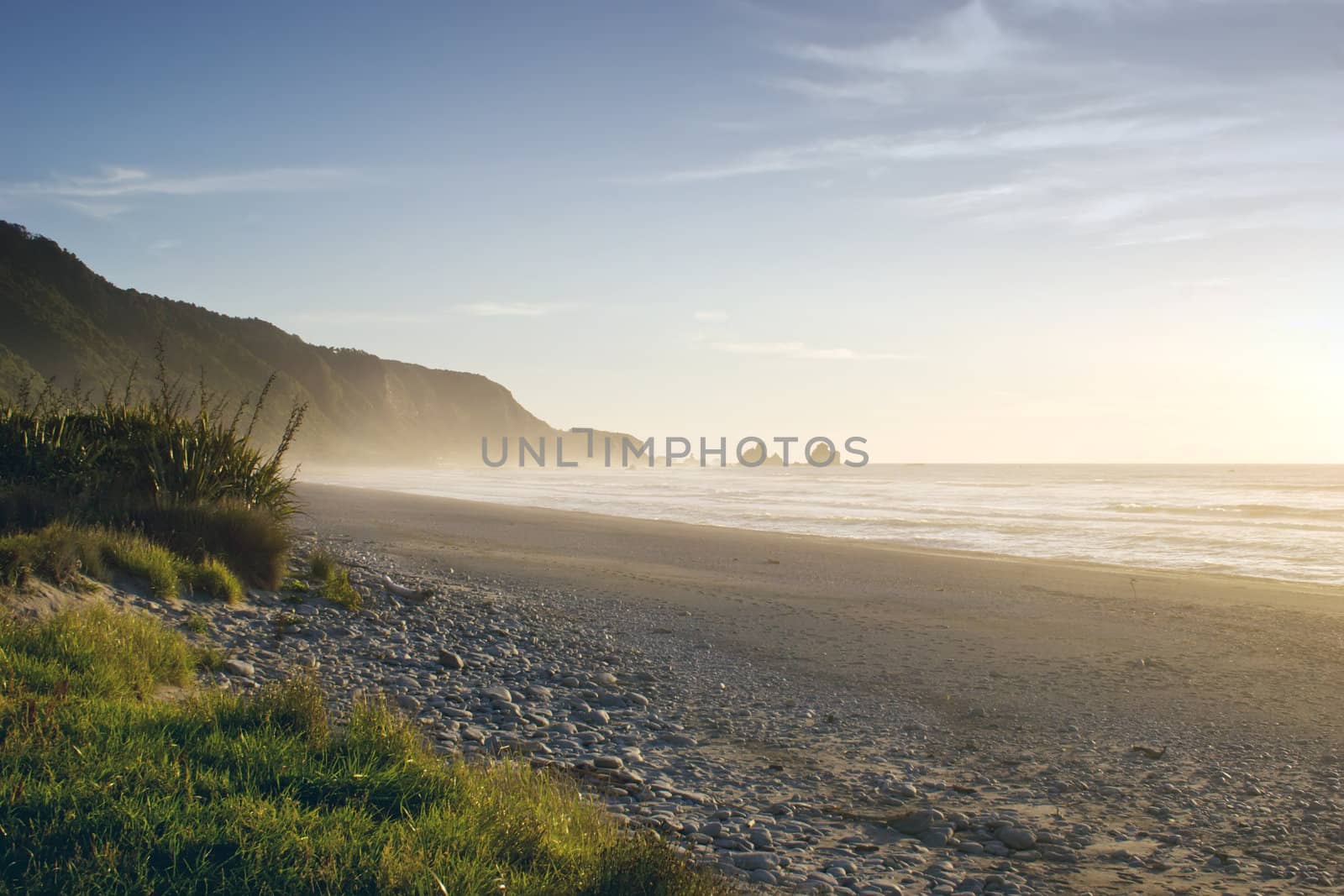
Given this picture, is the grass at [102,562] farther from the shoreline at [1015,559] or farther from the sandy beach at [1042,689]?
the shoreline at [1015,559]

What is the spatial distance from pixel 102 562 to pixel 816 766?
6102 millimetres

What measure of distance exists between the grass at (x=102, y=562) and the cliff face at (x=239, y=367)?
326 centimetres

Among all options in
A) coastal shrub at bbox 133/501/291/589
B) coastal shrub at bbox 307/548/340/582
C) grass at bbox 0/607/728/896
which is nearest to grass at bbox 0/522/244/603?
coastal shrub at bbox 133/501/291/589

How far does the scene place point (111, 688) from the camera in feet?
15.9

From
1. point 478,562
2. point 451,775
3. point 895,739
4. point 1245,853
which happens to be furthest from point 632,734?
point 478,562

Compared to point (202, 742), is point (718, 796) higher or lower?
lower

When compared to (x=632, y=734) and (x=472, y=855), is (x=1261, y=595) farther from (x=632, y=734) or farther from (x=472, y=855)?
(x=472, y=855)

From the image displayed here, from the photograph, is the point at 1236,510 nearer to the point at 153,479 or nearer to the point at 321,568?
the point at 321,568

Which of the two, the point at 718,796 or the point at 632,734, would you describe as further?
the point at 632,734

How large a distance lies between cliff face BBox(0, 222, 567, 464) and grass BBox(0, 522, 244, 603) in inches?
128

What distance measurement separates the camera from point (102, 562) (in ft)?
25.6

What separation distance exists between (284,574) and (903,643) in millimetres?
6645

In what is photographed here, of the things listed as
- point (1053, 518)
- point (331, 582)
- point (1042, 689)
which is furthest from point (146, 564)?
point (1053, 518)

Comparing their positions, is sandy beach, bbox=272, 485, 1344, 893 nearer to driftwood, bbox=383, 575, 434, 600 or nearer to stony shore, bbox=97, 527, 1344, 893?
stony shore, bbox=97, 527, 1344, 893
